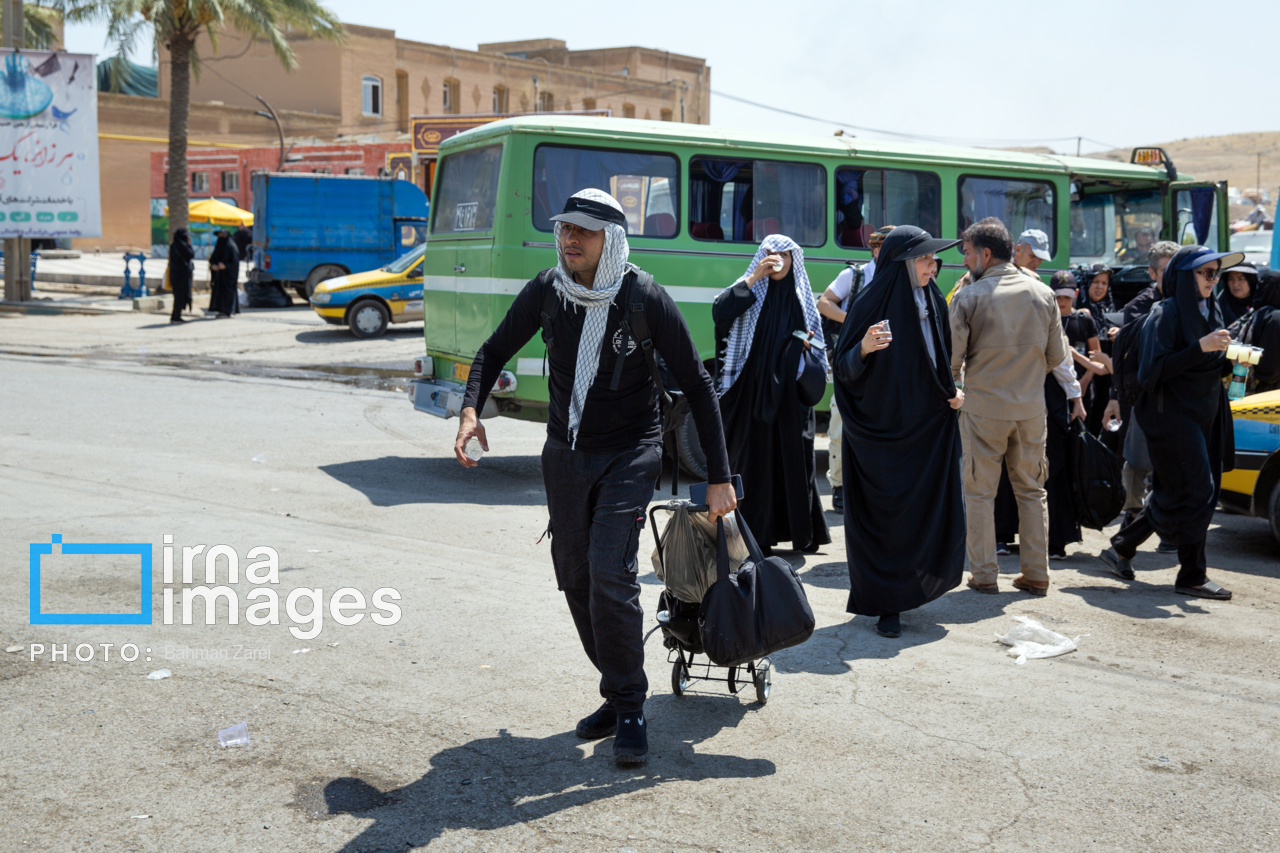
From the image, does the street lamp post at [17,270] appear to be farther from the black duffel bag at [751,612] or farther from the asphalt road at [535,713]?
the black duffel bag at [751,612]

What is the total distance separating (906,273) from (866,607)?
59.7 inches

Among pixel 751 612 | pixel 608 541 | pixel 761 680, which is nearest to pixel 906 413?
pixel 761 680

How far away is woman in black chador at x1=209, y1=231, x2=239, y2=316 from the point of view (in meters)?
22.2

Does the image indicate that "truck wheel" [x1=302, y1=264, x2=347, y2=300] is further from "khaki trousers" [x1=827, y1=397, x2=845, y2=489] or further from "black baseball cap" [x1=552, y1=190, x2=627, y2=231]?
"black baseball cap" [x1=552, y1=190, x2=627, y2=231]

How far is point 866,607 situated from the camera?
534 centimetres

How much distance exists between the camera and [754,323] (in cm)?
636

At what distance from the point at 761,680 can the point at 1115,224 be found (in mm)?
8292

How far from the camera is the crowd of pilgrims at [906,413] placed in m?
5.34

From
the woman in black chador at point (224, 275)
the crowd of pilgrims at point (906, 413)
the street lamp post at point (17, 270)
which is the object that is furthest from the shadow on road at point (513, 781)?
the street lamp post at point (17, 270)

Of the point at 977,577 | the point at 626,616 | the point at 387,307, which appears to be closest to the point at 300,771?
the point at 626,616

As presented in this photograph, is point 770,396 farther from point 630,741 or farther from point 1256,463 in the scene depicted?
point 1256,463

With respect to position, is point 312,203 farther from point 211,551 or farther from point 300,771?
point 300,771

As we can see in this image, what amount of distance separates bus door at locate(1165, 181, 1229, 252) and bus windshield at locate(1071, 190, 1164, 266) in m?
0.12

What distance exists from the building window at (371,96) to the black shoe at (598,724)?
52.8m
